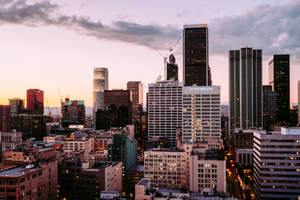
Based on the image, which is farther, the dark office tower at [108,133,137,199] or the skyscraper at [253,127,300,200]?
the dark office tower at [108,133,137,199]

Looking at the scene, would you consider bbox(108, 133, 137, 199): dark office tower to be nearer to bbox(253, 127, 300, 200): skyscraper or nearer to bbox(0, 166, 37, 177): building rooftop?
bbox(0, 166, 37, 177): building rooftop

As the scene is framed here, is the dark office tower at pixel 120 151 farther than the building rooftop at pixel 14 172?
Yes

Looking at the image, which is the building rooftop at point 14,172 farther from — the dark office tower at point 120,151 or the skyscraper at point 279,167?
the skyscraper at point 279,167

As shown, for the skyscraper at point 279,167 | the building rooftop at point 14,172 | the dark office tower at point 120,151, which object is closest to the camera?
the building rooftop at point 14,172

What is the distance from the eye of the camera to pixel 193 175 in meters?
120

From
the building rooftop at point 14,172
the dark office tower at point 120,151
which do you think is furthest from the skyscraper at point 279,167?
the building rooftop at point 14,172

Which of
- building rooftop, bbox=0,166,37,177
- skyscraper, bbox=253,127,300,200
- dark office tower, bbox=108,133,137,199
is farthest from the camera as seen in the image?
dark office tower, bbox=108,133,137,199

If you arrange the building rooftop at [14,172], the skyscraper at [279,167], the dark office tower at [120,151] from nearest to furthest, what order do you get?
the building rooftop at [14,172]
the skyscraper at [279,167]
the dark office tower at [120,151]

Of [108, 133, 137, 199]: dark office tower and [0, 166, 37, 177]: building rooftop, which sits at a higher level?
[0, 166, 37, 177]: building rooftop

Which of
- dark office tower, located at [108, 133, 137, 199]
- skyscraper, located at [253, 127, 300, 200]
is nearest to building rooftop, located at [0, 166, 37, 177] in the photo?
dark office tower, located at [108, 133, 137, 199]

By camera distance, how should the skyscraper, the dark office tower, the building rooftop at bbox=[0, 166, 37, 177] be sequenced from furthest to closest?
the dark office tower
the skyscraper
the building rooftop at bbox=[0, 166, 37, 177]

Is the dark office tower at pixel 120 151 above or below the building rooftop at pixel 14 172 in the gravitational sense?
below

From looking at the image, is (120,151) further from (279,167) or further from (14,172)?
(279,167)

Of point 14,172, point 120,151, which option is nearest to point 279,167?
point 120,151
